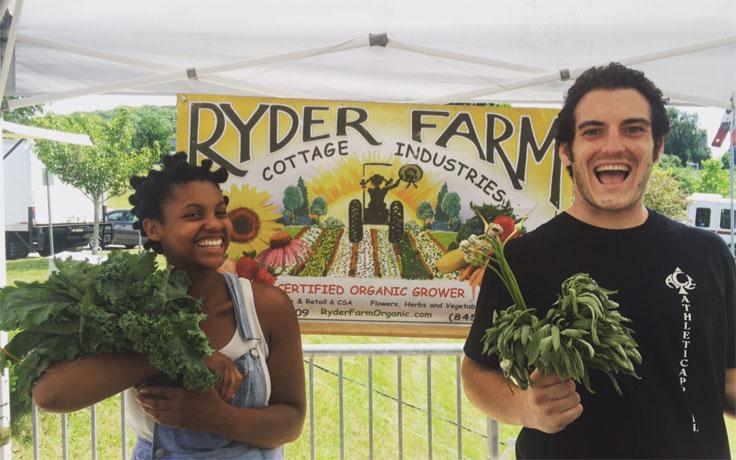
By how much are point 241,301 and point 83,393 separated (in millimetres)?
521

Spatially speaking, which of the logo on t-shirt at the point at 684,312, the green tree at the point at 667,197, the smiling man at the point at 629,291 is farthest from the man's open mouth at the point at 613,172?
the green tree at the point at 667,197

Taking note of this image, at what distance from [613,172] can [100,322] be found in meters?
1.55

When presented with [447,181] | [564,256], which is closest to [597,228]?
[564,256]

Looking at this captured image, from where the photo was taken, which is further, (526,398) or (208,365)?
(208,365)

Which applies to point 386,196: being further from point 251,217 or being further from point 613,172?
point 613,172

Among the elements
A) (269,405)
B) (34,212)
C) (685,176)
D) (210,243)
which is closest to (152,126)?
(34,212)

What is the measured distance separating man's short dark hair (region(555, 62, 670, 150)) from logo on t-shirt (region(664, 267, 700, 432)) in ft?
1.38

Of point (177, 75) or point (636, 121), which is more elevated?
point (177, 75)

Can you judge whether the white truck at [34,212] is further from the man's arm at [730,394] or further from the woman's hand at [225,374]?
the man's arm at [730,394]

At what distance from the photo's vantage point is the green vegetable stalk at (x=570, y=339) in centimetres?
156

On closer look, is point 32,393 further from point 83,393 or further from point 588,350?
point 588,350

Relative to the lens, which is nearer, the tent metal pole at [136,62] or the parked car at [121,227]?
the tent metal pole at [136,62]

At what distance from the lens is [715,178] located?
23.7m

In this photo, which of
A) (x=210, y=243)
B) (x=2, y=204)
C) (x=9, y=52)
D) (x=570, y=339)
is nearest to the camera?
(x=570, y=339)
